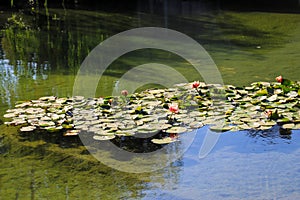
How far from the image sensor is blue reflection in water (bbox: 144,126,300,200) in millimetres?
2049

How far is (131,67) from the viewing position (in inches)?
163

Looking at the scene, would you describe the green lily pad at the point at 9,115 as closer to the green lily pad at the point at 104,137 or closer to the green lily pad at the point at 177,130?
the green lily pad at the point at 104,137


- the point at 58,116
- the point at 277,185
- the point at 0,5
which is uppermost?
the point at 0,5

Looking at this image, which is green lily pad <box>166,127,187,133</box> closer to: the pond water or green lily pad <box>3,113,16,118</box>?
the pond water

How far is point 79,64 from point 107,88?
0.85 m

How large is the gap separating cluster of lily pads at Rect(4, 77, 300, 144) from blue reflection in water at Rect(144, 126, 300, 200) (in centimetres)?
10

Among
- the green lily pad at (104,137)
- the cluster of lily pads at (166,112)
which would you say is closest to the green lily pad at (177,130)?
Result: the cluster of lily pads at (166,112)

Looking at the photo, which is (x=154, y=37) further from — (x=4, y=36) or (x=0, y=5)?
(x=0, y=5)

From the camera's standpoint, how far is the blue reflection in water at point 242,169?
6.72 ft

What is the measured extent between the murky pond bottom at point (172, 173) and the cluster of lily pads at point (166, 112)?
0.38 ft

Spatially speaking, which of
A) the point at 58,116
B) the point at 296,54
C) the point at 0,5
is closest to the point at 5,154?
the point at 58,116

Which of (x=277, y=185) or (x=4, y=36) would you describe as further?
(x=4, y=36)

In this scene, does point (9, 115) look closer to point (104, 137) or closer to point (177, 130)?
point (104, 137)

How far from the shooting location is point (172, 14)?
24.1 ft
